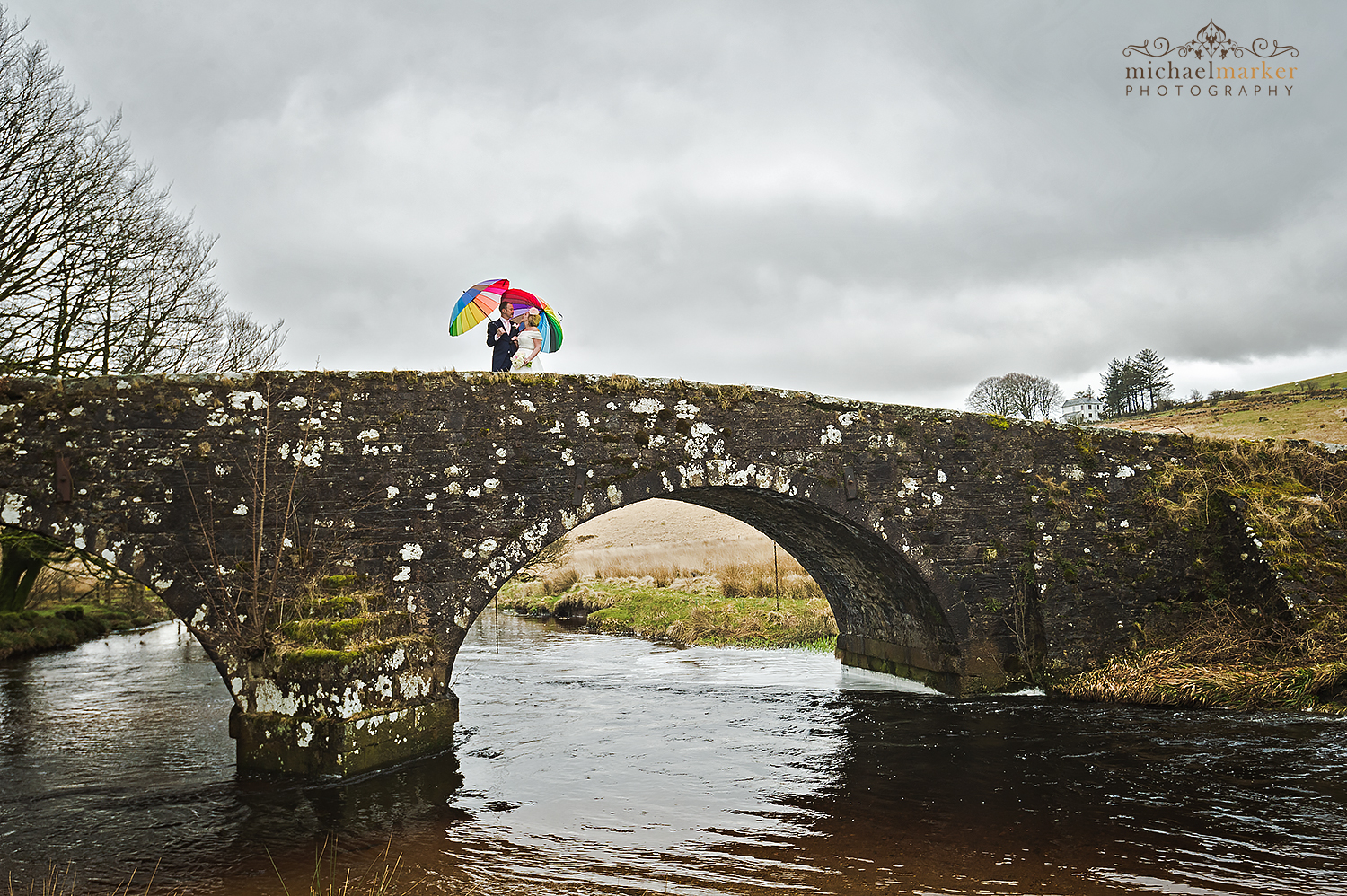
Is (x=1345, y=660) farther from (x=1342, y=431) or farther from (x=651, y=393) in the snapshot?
Answer: (x=1342, y=431)

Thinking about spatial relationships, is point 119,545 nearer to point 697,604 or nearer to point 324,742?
point 324,742

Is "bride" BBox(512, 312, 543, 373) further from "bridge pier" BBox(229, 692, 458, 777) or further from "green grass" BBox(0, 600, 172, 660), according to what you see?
"green grass" BBox(0, 600, 172, 660)

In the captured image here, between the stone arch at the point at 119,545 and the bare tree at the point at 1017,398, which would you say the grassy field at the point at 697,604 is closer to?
the bare tree at the point at 1017,398

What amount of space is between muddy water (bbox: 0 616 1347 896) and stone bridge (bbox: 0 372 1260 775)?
0.85 metres

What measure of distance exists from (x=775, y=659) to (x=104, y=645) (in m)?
15.7

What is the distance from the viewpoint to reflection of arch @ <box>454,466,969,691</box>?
8.83 meters

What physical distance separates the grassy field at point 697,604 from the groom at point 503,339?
375 inches

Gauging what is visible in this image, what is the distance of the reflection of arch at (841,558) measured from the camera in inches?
348

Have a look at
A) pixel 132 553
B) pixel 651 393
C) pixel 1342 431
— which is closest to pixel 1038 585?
pixel 651 393

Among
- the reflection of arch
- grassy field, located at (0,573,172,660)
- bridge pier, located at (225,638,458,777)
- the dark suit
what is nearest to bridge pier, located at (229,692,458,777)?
bridge pier, located at (225,638,458,777)

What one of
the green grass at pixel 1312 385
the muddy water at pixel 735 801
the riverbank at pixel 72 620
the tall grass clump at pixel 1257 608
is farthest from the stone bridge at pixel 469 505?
the green grass at pixel 1312 385

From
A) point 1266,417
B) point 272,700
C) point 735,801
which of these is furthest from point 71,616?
point 1266,417

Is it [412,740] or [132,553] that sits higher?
[132,553]

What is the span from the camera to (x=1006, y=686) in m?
10.5
